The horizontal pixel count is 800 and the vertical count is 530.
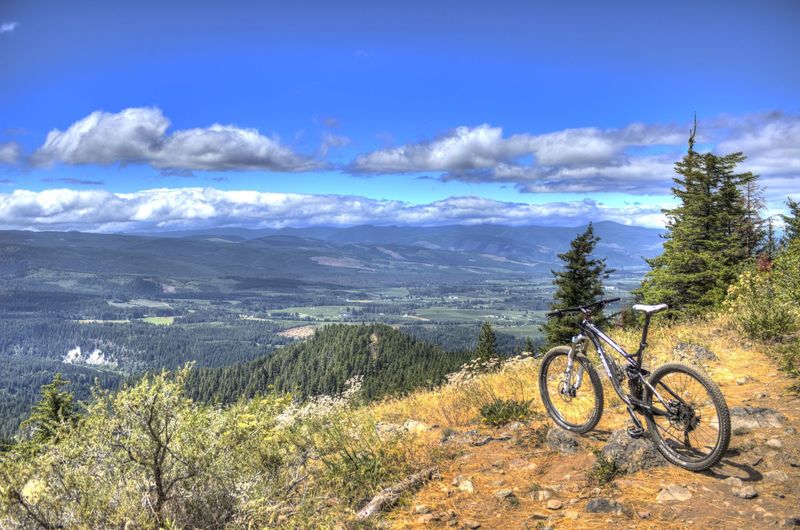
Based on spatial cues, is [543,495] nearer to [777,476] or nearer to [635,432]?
[635,432]

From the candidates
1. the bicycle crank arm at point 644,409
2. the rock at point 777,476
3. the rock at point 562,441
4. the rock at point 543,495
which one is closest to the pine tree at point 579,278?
the rock at point 562,441

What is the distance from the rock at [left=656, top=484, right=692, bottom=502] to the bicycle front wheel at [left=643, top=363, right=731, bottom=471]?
0.48 meters

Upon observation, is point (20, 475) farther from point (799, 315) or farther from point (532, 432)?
point (799, 315)

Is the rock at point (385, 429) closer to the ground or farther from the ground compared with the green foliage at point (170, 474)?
closer to the ground

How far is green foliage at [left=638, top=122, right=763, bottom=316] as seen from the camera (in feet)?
87.1

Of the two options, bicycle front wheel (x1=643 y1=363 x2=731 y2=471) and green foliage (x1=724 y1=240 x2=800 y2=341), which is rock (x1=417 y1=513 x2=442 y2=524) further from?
green foliage (x1=724 y1=240 x2=800 y2=341)

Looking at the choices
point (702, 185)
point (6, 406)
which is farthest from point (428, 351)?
point (6, 406)

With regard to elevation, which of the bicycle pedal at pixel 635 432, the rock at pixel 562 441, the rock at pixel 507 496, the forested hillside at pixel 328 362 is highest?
the bicycle pedal at pixel 635 432

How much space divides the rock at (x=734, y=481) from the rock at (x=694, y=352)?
588 centimetres

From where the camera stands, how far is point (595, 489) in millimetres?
5516

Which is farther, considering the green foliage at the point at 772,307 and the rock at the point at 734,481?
the green foliage at the point at 772,307

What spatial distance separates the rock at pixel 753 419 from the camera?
645 centimetres

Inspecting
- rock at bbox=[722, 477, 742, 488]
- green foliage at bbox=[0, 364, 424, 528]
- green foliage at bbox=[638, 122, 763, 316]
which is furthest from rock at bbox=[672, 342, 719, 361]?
green foliage at bbox=[638, 122, 763, 316]

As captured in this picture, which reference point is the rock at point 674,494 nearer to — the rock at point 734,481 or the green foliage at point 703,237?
the rock at point 734,481
